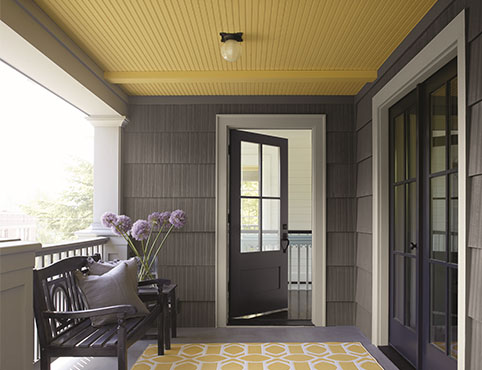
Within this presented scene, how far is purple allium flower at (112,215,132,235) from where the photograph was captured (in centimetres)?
395

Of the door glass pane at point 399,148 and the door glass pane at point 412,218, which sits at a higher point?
the door glass pane at point 399,148

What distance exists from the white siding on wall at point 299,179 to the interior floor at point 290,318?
155 cm

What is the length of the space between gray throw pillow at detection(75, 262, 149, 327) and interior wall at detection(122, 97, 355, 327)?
4.65 ft

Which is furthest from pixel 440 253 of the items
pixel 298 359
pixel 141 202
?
pixel 141 202

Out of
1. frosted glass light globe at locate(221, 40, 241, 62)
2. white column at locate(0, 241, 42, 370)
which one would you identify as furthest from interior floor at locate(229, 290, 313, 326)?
white column at locate(0, 241, 42, 370)

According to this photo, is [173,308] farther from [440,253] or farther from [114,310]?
[440,253]

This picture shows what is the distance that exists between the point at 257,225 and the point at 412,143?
207 centimetres

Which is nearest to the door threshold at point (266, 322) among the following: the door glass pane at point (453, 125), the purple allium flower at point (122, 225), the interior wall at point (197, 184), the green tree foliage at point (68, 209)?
the interior wall at point (197, 184)

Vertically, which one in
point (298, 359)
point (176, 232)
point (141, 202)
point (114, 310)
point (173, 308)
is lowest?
point (298, 359)

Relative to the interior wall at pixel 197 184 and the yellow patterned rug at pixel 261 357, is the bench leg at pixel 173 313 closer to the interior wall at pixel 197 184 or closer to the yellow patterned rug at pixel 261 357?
the yellow patterned rug at pixel 261 357

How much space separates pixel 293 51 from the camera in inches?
133

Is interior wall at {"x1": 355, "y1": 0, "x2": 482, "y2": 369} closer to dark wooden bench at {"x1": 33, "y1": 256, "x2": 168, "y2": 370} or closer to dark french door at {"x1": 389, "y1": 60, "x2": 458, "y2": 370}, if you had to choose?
dark french door at {"x1": 389, "y1": 60, "x2": 458, "y2": 370}

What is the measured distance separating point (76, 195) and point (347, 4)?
1118 centimetres

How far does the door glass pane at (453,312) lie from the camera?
2512 millimetres
